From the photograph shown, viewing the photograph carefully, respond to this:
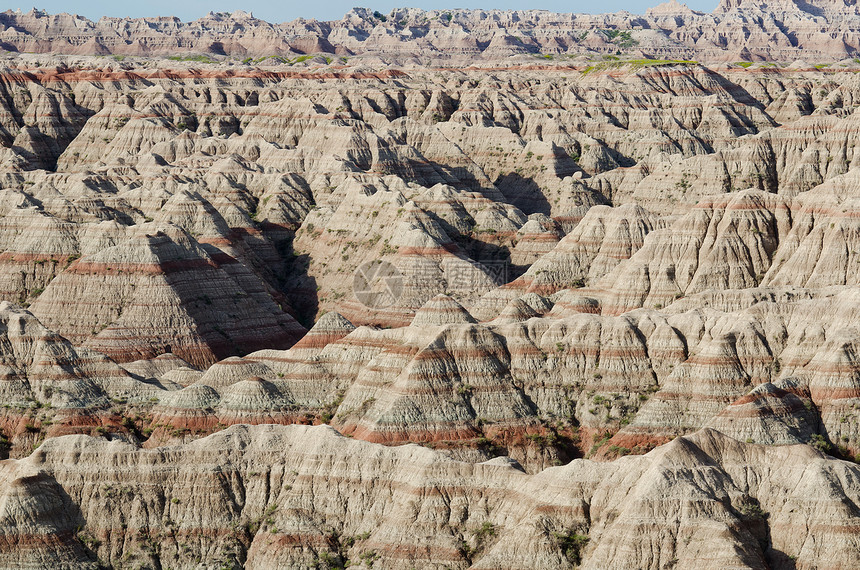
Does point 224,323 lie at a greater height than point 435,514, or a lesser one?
lesser

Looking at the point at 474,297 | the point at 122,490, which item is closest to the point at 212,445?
the point at 122,490

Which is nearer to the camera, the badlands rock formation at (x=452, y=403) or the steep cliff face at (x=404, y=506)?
the steep cliff face at (x=404, y=506)

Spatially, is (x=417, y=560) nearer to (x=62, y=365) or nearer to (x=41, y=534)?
(x=41, y=534)

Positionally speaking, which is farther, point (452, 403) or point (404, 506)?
point (452, 403)

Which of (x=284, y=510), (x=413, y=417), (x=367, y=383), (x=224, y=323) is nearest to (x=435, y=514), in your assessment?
(x=284, y=510)

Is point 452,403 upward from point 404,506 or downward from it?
downward

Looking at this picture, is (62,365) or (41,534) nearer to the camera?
(41,534)

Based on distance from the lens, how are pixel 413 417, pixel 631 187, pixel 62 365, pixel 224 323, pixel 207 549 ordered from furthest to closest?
1. pixel 631 187
2. pixel 224 323
3. pixel 62 365
4. pixel 413 417
5. pixel 207 549

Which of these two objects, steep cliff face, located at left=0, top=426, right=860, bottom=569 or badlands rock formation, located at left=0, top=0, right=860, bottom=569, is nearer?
steep cliff face, located at left=0, top=426, right=860, bottom=569

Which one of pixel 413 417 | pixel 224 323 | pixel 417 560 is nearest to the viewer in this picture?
pixel 417 560

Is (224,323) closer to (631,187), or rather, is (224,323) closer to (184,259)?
(184,259)
